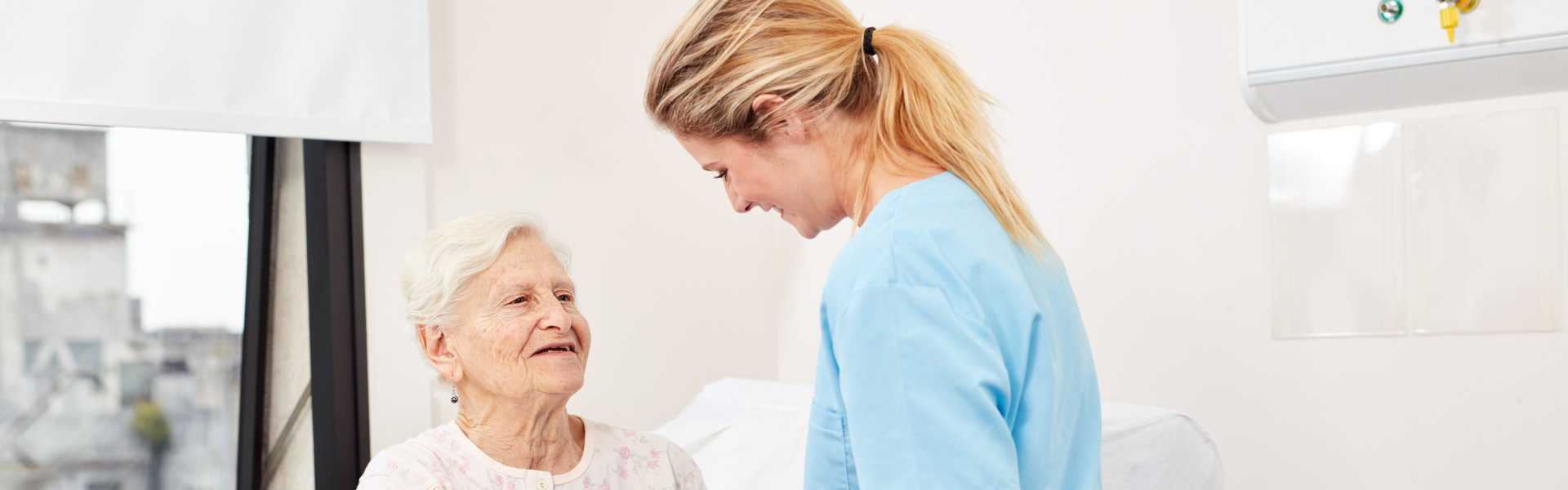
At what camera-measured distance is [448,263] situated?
4.99ft

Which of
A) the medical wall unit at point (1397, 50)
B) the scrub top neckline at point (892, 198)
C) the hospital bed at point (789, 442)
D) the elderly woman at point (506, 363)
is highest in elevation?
the medical wall unit at point (1397, 50)

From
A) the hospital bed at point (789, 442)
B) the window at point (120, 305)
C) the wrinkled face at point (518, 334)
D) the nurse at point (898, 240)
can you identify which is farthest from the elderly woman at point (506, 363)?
the window at point (120, 305)

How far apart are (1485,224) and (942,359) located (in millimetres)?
1509

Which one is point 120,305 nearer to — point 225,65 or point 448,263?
point 225,65

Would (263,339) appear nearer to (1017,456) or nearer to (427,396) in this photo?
(427,396)

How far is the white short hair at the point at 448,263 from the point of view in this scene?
4.98 ft

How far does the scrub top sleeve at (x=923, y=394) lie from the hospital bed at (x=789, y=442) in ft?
3.09

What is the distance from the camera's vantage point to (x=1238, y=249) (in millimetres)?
2070

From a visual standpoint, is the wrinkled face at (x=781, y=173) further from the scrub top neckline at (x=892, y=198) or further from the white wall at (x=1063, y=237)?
the white wall at (x=1063, y=237)

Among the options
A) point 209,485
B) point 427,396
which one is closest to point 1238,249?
point 427,396

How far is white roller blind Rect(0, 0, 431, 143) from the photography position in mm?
1921

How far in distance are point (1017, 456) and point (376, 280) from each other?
6.09ft

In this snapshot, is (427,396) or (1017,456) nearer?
(1017,456)

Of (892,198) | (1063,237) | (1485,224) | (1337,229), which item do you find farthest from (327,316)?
(1485,224)
